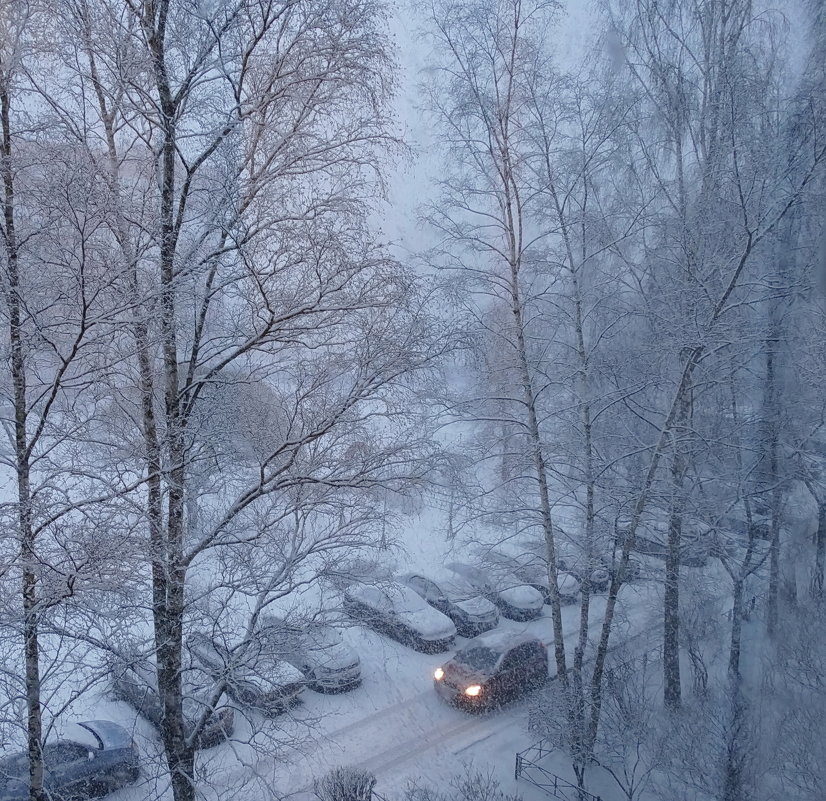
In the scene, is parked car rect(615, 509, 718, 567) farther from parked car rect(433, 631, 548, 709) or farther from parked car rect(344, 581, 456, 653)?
parked car rect(344, 581, 456, 653)

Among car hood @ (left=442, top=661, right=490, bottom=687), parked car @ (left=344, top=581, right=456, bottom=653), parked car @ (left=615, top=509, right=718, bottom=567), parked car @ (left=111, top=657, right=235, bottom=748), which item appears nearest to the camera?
parked car @ (left=111, top=657, right=235, bottom=748)

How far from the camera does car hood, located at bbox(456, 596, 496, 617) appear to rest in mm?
10688

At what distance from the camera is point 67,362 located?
3.60m

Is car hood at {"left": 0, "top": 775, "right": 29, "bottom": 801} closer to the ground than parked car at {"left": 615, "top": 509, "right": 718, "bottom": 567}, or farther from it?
closer to the ground

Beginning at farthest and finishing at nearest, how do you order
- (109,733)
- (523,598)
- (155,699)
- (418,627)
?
(523,598) < (418,627) < (109,733) < (155,699)

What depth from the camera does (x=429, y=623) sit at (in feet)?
32.4

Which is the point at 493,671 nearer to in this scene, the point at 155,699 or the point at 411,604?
the point at 411,604

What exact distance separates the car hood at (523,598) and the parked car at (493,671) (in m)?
1.99

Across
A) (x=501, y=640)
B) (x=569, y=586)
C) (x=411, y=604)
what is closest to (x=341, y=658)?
(x=411, y=604)

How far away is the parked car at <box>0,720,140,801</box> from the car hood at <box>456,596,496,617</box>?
18.1ft

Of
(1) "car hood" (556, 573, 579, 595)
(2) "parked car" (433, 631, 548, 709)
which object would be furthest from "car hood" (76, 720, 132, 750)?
(1) "car hood" (556, 573, 579, 595)

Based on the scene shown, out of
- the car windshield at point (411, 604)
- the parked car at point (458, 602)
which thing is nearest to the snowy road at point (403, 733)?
the car windshield at point (411, 604)

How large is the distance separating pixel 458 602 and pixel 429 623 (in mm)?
669

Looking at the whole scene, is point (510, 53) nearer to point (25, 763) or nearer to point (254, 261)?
point (254, 261)
